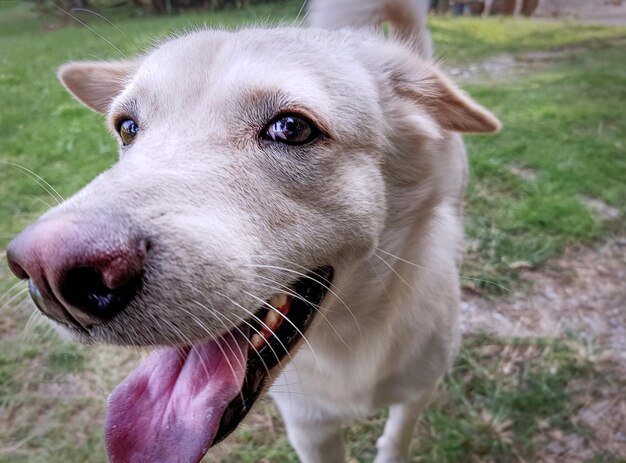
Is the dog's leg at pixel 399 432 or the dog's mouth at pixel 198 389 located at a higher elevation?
the dog's mouth at pixel 198 389

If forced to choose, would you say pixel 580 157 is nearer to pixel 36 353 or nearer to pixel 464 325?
pixel 464 325

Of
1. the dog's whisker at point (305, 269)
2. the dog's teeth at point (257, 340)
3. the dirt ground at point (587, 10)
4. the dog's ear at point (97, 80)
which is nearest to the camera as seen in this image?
the dog's whisker at point (305, 269)

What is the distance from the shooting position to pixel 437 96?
196 cm

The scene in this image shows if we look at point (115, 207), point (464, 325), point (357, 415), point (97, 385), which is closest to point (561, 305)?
point (464, 325)

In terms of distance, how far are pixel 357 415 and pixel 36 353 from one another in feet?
6.99

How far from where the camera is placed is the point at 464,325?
333cm

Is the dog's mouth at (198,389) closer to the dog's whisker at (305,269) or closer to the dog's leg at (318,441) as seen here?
the dog's whisker at (305,269)

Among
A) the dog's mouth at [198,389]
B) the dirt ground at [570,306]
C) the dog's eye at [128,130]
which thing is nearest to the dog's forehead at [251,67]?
the dog's eye at [128,130]

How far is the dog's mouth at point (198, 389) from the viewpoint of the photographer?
1.51 meters

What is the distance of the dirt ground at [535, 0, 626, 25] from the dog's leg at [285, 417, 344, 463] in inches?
271

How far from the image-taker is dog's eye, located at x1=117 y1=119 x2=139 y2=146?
1846 millimetres

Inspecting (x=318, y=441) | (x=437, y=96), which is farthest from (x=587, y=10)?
(x=318, y=441)

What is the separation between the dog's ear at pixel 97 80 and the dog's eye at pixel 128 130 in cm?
37

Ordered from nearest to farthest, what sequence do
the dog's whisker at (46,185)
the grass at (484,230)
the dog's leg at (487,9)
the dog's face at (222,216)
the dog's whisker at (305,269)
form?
the dog's face at (222,216)
the dog's whisker at (305,269)
the dog's whisker at (46,185)
the grass at (484,230)
the dog's leg at (487,9)
